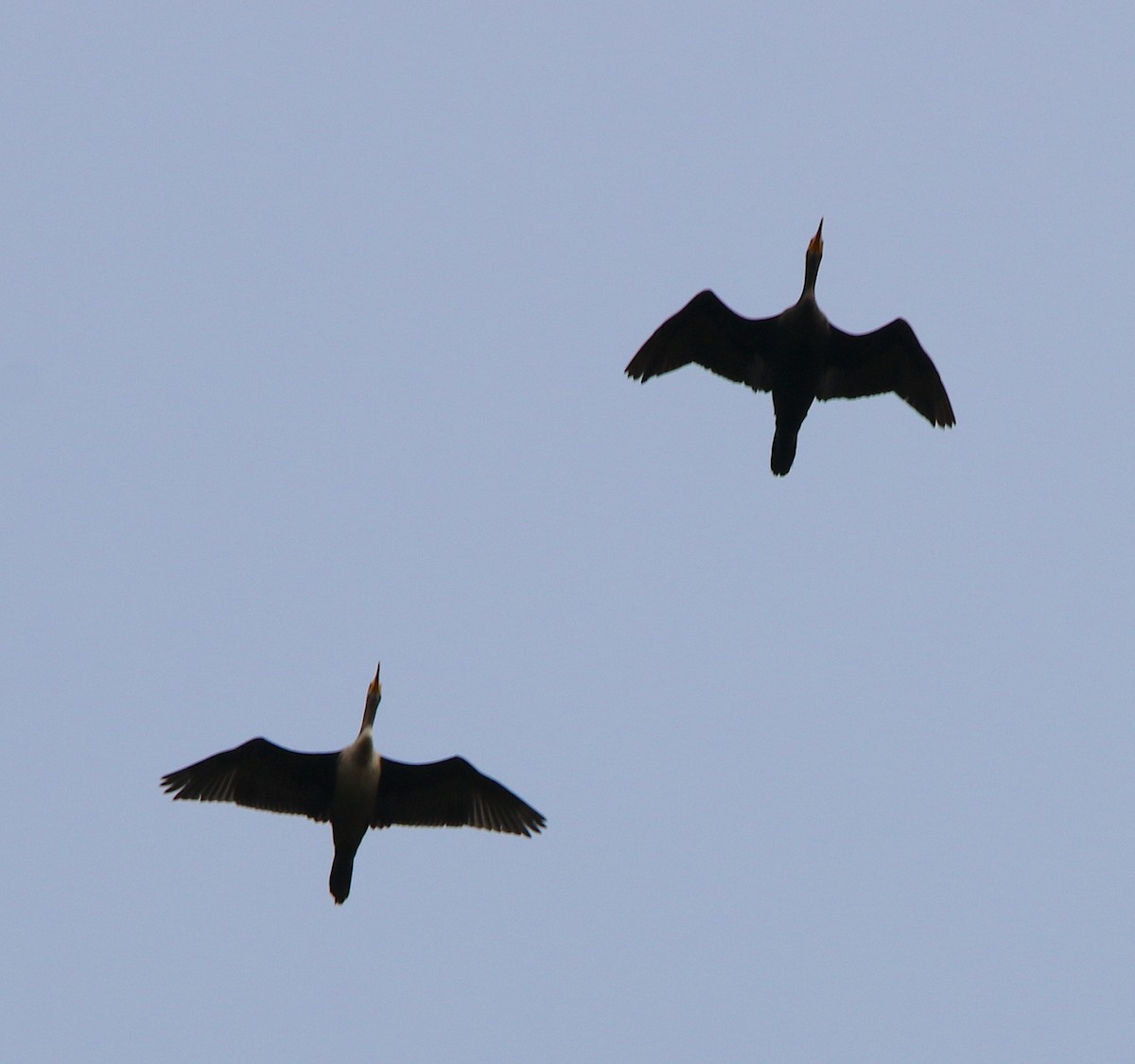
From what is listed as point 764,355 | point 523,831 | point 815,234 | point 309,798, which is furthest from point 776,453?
point 309,798

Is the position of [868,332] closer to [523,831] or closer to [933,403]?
[933,403]

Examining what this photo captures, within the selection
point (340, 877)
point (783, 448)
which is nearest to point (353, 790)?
point (340, 877)

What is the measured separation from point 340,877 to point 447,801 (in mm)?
1249

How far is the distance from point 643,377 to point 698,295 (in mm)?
1008

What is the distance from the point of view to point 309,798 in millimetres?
17250

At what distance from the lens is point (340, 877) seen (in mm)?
16906

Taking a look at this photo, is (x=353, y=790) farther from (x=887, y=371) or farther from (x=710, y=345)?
(x=887, y=371)

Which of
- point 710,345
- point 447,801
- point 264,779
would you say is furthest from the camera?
point 710,345

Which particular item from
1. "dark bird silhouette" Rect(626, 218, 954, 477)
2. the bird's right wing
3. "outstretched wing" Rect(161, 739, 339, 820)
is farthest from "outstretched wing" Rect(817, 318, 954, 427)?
"outstretched wing" Rect(161, 739, 339, 820)

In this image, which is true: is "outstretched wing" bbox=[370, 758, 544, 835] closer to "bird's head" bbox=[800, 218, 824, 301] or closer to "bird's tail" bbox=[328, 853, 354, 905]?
"bird's tail" bbox=[328, 853, 354, 905]

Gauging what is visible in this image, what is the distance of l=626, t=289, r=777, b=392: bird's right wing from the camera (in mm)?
18250

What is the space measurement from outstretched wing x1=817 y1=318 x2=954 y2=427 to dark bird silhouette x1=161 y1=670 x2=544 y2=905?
5.18 meters

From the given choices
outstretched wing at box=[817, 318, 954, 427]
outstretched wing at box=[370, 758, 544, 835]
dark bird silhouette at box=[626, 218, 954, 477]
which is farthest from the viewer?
outstretched wing at box=[817, 318, 954, 427]

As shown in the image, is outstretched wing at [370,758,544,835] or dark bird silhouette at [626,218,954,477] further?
dark bird silhouette at [626,218,954,477]
